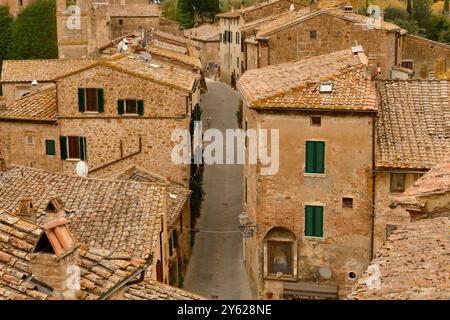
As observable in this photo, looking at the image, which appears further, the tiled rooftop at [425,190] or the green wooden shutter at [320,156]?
the green wooden shutter at [320,156]

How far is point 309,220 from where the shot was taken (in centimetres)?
2289

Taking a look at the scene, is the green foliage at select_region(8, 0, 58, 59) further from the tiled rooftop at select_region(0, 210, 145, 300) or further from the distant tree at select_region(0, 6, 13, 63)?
the tiled rooftop at select_region(0, 210, 145, 300)

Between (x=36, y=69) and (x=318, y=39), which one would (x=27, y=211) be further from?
(x=36, y=69)

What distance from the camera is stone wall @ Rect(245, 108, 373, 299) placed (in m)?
22.1

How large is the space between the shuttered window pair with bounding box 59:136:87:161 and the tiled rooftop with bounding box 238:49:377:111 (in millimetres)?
6647

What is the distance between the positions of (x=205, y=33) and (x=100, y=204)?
1976 inches

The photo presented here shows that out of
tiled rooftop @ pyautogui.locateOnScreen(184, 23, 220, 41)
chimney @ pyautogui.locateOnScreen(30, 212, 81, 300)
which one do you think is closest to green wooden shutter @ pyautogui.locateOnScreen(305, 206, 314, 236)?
chimney @ pyautogui.locateOnScreen(30, 212, 81, 300)

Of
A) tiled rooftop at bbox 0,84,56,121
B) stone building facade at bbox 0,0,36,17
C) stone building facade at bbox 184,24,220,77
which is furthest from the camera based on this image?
stone building facade at bbox 0,0,36,17

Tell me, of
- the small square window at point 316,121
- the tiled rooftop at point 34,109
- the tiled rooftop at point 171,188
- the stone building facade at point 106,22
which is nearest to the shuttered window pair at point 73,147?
the tiled rooftop at point 34,109

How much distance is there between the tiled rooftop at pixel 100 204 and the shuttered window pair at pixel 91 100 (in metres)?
6.84

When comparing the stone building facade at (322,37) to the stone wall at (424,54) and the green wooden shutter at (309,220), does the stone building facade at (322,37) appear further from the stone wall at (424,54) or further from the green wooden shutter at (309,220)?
the green wooden shutter at (309,220)

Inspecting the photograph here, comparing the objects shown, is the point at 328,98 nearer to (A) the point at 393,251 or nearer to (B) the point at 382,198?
(B) the point at 382,198

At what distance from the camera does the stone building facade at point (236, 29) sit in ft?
161

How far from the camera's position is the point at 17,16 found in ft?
266
